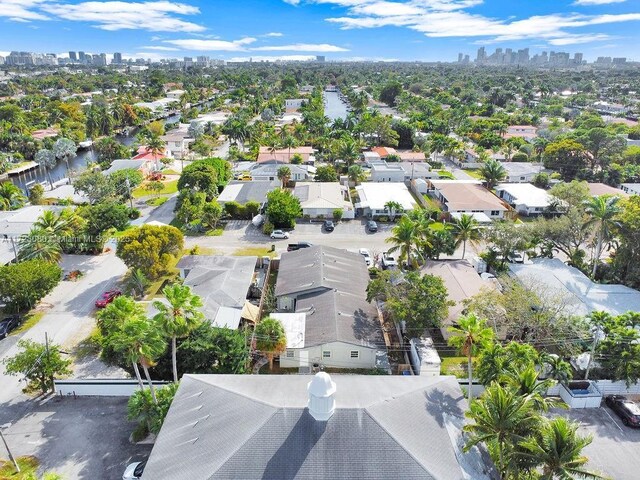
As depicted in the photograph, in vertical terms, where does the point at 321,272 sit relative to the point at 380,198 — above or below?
below

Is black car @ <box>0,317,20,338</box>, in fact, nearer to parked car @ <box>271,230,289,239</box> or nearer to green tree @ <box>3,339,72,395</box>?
green tree @ <box>3,339,72,395</box>

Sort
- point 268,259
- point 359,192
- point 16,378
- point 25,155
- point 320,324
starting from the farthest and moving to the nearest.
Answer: point 25,155 → point 359,192 → point 268,259 → point 320,324 → point 16,378

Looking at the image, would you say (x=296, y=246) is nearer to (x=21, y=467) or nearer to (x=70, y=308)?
(x=70, y=308)

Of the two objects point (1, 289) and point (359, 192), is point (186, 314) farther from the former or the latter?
point (359, 192)

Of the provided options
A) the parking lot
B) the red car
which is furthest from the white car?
the red car

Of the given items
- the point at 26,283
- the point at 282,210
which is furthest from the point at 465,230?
the point at 26,283

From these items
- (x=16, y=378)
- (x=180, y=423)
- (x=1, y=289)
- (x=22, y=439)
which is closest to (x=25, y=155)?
(x=1, y=289)
